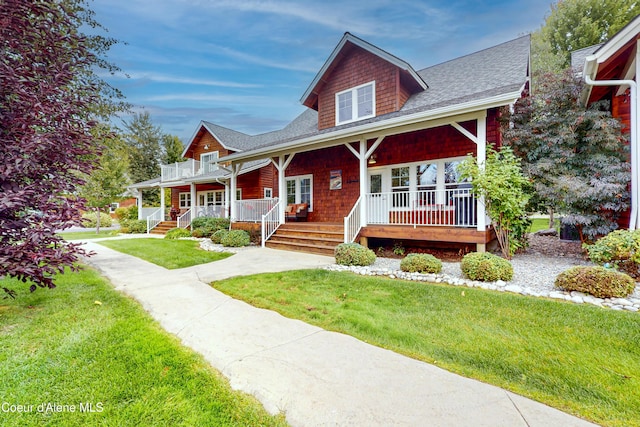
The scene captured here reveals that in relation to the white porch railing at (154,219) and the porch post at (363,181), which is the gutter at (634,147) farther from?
the white porch railing at (154,219)

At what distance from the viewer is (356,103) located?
11234 mm

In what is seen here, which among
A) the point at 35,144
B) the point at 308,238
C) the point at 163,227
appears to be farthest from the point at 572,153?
the point at 163,227

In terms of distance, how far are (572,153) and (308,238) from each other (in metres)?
7.60

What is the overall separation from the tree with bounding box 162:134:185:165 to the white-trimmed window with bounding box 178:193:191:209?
14652 mm

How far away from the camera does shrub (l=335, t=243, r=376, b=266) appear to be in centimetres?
674

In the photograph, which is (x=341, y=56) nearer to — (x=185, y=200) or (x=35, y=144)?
(x=35, y=144)

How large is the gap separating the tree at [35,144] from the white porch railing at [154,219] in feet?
54.6

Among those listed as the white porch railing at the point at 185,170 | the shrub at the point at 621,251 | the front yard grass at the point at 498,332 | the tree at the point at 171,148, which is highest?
the tree at the point at 171,148

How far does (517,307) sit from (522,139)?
6066 millimetres

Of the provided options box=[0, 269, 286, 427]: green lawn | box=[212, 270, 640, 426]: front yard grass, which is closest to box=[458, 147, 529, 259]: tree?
box=[212, 270, 640, 426]: front yard grass

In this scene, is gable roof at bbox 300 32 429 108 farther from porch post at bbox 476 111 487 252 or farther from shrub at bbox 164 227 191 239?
shrub at bbox 164 227 191 239

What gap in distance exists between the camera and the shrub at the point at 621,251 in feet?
16.4

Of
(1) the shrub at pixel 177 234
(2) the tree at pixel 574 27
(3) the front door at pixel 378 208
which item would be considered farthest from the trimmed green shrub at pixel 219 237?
(2) the tree at pixel 574 27

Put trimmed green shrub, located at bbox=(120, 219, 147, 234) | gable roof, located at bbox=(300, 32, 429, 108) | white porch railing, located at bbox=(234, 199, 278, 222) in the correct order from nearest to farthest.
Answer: gable roof, located at bbox=(300, 32, 429, 108) < white porch railing, located at bbox=(234, 199, 278, 222) < trimmed green shrub, located at bbox=(120, 219, 147, 234)
